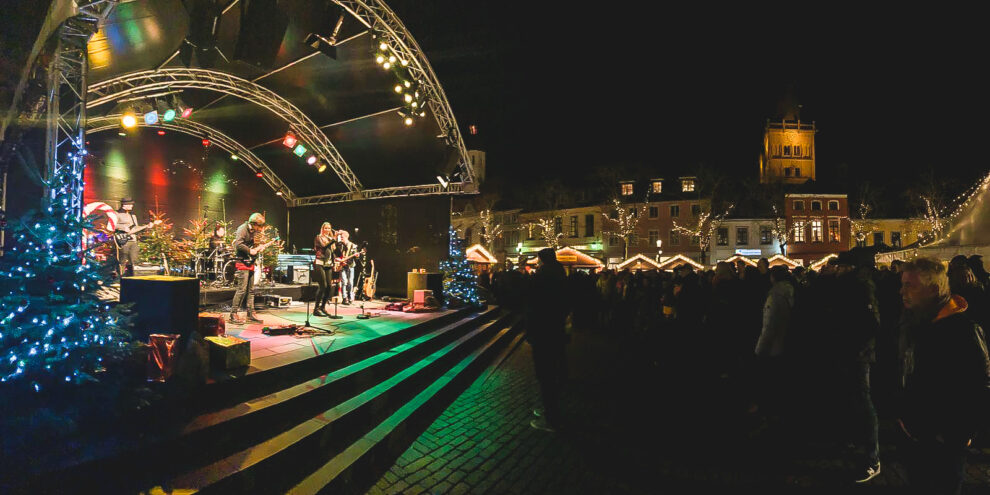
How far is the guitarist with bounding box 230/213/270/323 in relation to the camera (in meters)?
7.62

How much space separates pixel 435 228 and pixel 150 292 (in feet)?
35.9

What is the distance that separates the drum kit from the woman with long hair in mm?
3566

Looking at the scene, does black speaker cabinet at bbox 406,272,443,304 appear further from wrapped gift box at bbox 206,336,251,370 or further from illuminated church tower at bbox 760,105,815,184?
illuminated church tower at bbox 760,105,815,184

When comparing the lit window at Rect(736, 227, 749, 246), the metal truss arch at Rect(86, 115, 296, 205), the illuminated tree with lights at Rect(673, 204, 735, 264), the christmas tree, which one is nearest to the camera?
the christmas tree

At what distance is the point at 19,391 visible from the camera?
297 cm

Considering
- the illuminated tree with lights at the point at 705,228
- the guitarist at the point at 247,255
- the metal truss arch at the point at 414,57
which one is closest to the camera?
the guitarist at the point at 247,255

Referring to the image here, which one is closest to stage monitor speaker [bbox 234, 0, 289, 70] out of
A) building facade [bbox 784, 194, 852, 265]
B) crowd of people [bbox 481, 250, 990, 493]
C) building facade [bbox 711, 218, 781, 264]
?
crowd of people [bbox 481, 250, 990, 493]

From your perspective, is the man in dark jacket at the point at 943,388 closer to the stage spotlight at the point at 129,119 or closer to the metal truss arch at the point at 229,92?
the metal truss arch at the point at 229,92

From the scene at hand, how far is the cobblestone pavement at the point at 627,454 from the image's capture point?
3.64m

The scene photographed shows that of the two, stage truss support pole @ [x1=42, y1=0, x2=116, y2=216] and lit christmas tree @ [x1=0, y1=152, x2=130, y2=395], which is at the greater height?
stage truss support pole @ [x1=42, y1=0, x2=116, y2=216]

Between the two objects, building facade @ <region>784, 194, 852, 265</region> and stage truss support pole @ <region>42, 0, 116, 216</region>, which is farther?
building facade @ <region>784, 194, 852, 265</region>

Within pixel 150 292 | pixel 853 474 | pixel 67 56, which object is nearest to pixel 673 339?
Answer: pixel 853 474

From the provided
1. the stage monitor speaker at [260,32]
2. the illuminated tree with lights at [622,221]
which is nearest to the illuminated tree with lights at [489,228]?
the illuminated tree with lights at [622,221]

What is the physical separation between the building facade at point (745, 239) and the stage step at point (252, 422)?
40.8 meters
